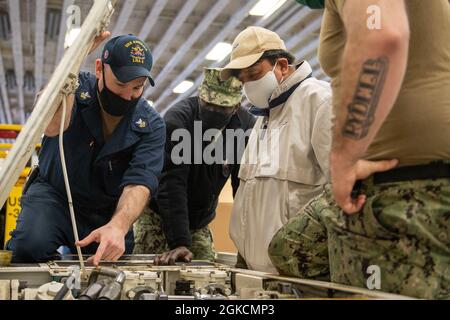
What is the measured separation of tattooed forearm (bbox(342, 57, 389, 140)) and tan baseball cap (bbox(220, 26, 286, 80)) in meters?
1.22

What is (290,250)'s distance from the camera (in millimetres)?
1827

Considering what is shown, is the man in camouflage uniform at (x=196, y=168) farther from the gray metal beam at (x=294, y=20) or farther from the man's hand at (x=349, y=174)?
the gray metal beam at (x=294, y=20)

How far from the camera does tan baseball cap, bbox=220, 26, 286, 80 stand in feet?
8.14

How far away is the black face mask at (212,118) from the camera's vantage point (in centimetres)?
323

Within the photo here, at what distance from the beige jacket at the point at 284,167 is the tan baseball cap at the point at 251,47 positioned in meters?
0.19

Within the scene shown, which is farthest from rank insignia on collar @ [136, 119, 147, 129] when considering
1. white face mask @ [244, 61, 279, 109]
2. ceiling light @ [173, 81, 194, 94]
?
ceiling light @ [173, 81, 194, 94]

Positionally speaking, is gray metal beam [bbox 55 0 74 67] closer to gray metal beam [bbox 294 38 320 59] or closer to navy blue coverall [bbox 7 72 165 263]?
gray metal beam [bbox 294 38 320 59]

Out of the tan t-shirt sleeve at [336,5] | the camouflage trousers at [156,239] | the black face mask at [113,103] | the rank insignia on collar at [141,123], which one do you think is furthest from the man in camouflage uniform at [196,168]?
the tan t-shirt sleeve at [336,5]

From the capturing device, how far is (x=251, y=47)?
8.25 ft

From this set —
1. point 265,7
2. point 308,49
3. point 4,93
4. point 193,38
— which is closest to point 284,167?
point 265,7

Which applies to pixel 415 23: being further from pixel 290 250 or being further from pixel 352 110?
pixel 290 250

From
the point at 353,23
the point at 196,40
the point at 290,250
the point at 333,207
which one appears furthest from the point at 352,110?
the point at 196,40

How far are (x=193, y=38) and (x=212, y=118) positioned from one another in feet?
15.8

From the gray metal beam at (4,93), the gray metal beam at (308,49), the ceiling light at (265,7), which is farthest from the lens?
the gray metal beam at (4,93)
